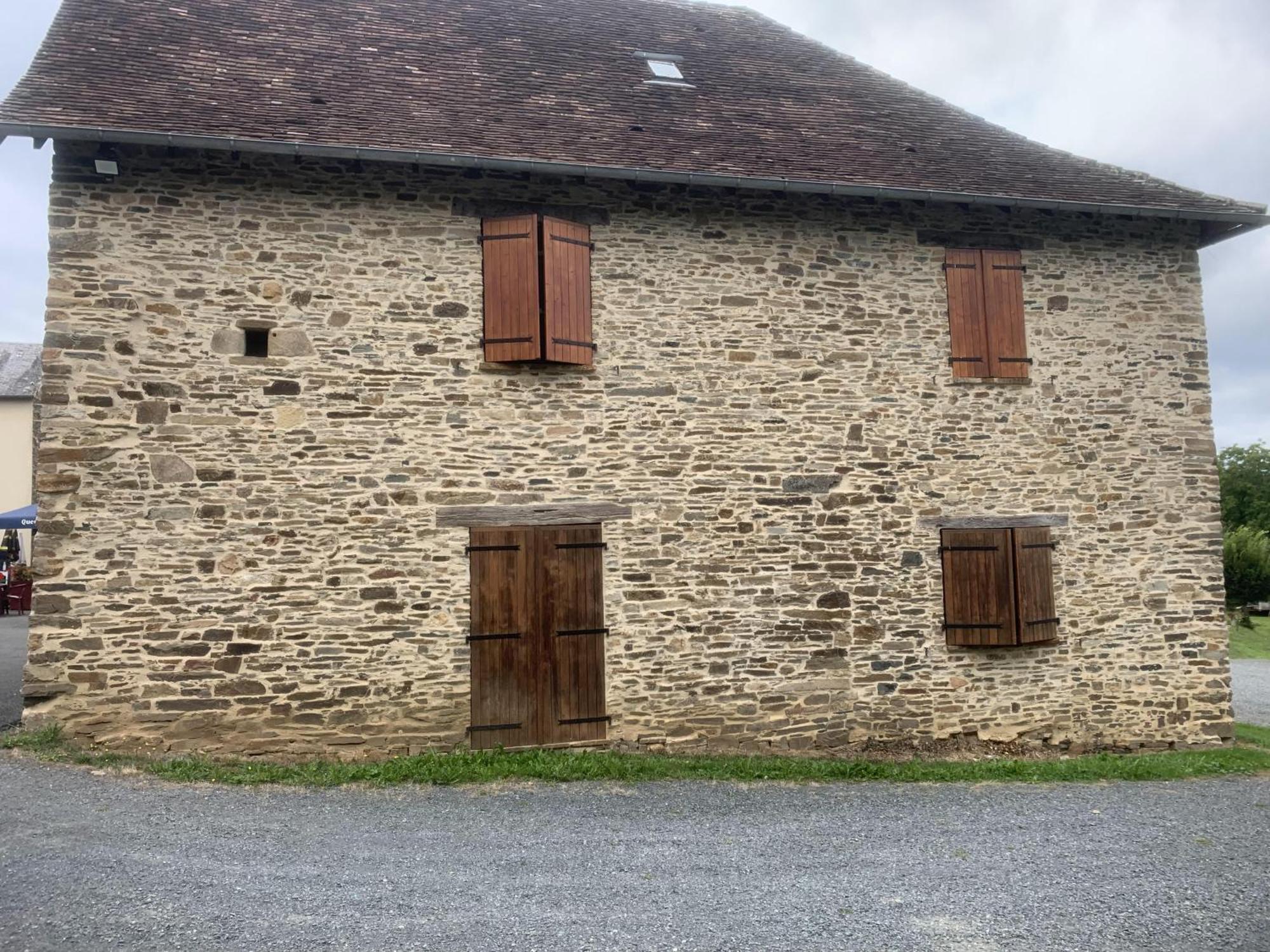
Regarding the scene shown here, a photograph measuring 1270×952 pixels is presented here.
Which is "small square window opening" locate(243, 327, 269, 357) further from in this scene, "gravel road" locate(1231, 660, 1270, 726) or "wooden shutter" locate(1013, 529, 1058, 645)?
"gravel road" locate(1231, 660, 1270, 726)

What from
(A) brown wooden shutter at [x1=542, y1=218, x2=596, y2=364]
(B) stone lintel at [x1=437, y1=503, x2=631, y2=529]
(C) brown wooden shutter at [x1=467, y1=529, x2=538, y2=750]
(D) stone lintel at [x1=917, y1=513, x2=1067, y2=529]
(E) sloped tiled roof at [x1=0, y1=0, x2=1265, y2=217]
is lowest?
(C) brown wooden shutter at [x1=467, y1=529, x2=538, y2=750]

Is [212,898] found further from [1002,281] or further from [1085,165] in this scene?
[1085,165]

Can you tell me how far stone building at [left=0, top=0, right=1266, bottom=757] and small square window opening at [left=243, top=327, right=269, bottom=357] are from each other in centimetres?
4

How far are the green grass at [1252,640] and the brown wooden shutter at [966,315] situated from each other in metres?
14.7

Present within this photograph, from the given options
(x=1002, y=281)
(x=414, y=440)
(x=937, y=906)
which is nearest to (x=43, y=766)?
(x=414, y=440)

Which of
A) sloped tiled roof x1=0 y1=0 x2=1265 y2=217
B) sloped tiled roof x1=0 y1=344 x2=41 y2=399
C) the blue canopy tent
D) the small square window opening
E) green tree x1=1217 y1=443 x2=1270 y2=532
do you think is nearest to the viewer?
the small square window opening

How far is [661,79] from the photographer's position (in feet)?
30.7

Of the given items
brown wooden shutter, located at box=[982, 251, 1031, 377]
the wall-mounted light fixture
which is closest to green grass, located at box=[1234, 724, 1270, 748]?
brown wooden shutter, located at box=[982, 251, 1031, 377]

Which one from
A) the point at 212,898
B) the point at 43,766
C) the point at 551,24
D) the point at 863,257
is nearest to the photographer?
the point at 212,898

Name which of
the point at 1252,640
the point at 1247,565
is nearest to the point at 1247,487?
the point at 1247,565

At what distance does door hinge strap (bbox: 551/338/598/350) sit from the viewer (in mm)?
7293

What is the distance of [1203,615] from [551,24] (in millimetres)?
9795

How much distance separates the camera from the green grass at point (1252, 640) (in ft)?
61.4

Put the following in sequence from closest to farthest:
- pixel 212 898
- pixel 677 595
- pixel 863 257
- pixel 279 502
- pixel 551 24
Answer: pixel 212 898, pixel 279 502, pixel 677 595, pixel 863 257, pixel 551 24
